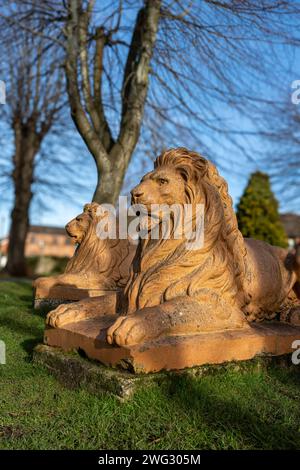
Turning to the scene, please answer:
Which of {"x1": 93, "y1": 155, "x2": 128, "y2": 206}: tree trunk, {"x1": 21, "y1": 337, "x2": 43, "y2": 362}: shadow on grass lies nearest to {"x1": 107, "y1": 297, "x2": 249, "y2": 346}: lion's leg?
{"x1": 21, "y1": 337, "x2": 43, "y2": 362}: shadow on grass

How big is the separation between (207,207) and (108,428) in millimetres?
1852

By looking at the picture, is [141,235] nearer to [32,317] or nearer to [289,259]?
[289,259]

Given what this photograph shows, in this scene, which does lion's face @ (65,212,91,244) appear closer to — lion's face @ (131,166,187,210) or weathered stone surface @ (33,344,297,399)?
weathered stone surface @ (33,344,297,399)

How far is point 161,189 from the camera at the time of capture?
3.75 m

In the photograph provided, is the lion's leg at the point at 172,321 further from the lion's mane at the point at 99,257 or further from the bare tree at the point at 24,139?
the bare tree at the point at 24,139

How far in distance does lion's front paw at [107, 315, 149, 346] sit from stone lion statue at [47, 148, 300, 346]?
2cm

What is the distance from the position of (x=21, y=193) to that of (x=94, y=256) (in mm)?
12199

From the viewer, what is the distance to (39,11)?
10000mm

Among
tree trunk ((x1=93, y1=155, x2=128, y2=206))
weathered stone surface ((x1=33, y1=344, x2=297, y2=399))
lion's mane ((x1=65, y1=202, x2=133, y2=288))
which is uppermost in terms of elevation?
tree trunk ((x1=93, y1=155, x2=128, y2=206))

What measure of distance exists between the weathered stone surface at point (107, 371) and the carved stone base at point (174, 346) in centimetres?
4

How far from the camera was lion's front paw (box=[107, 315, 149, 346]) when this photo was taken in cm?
311

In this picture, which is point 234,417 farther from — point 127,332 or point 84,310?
point 84,310

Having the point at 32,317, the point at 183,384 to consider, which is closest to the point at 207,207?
the point at 183,384

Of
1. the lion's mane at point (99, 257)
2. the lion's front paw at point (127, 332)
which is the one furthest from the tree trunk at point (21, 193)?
the lion's front paw at point (127, 332)
